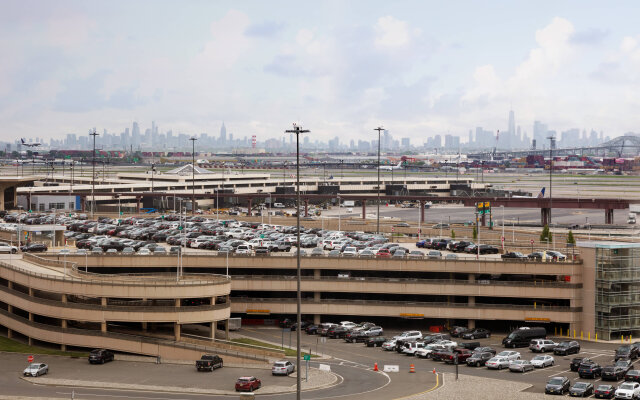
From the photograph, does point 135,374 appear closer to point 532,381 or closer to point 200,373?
point 200,373

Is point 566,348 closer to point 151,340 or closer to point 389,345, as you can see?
point 389,345

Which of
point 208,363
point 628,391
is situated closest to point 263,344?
point 208,363

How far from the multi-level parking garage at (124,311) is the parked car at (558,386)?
1982 centimetres

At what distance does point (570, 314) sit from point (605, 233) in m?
49.6

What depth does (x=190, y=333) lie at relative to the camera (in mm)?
62062

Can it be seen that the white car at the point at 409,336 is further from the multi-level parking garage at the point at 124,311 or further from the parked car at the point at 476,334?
the multi-level parking garage at the point at 124,311

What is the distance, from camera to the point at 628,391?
4547 centimetres

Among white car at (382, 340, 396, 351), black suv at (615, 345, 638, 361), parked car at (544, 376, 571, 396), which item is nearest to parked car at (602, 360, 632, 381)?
parked car at (544, 376, 571, 396)

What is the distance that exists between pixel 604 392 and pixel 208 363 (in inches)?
912

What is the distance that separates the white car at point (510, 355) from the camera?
54522mm

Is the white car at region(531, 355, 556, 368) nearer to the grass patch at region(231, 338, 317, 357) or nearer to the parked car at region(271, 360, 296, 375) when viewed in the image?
the grass patch at region(231, 338, 317, 357)

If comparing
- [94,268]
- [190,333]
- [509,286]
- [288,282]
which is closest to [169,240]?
[94,268]

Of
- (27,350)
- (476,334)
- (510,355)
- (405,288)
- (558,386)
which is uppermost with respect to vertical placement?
(405,288)

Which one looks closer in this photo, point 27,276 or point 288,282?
point 27,276
